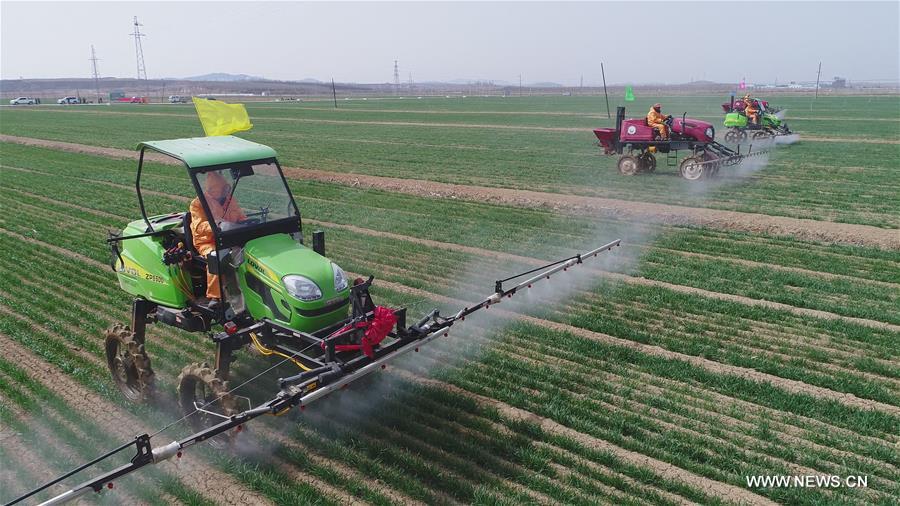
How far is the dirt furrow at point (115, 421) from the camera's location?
541cm

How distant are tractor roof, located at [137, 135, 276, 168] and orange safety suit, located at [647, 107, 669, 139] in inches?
648

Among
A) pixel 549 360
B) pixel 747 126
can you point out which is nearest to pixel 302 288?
pixel 549 360

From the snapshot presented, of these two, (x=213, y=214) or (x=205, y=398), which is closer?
(x=205, y=398)

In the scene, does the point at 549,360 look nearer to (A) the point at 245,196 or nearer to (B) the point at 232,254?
(B) the point at 232,254

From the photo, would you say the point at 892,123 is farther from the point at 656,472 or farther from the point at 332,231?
the point at 656,472

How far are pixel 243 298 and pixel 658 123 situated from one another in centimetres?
1743

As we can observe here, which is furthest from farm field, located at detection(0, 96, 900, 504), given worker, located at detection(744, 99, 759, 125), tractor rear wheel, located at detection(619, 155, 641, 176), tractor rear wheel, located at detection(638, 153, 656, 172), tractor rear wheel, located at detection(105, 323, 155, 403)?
worker, located at detection(744, 99, 759, 125)

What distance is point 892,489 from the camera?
5.25 metres

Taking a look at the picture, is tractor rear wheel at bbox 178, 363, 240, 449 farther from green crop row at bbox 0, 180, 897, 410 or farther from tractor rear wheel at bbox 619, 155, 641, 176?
tractor rear wheel at bbox 619, 155, 641, 176

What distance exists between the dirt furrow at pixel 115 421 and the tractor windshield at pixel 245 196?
231 cm

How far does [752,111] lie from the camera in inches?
1161

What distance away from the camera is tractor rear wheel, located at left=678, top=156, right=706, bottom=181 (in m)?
19.7

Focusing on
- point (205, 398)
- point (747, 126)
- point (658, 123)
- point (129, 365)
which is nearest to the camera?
point (205, 398)

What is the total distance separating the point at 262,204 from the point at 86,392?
3.06 metres
